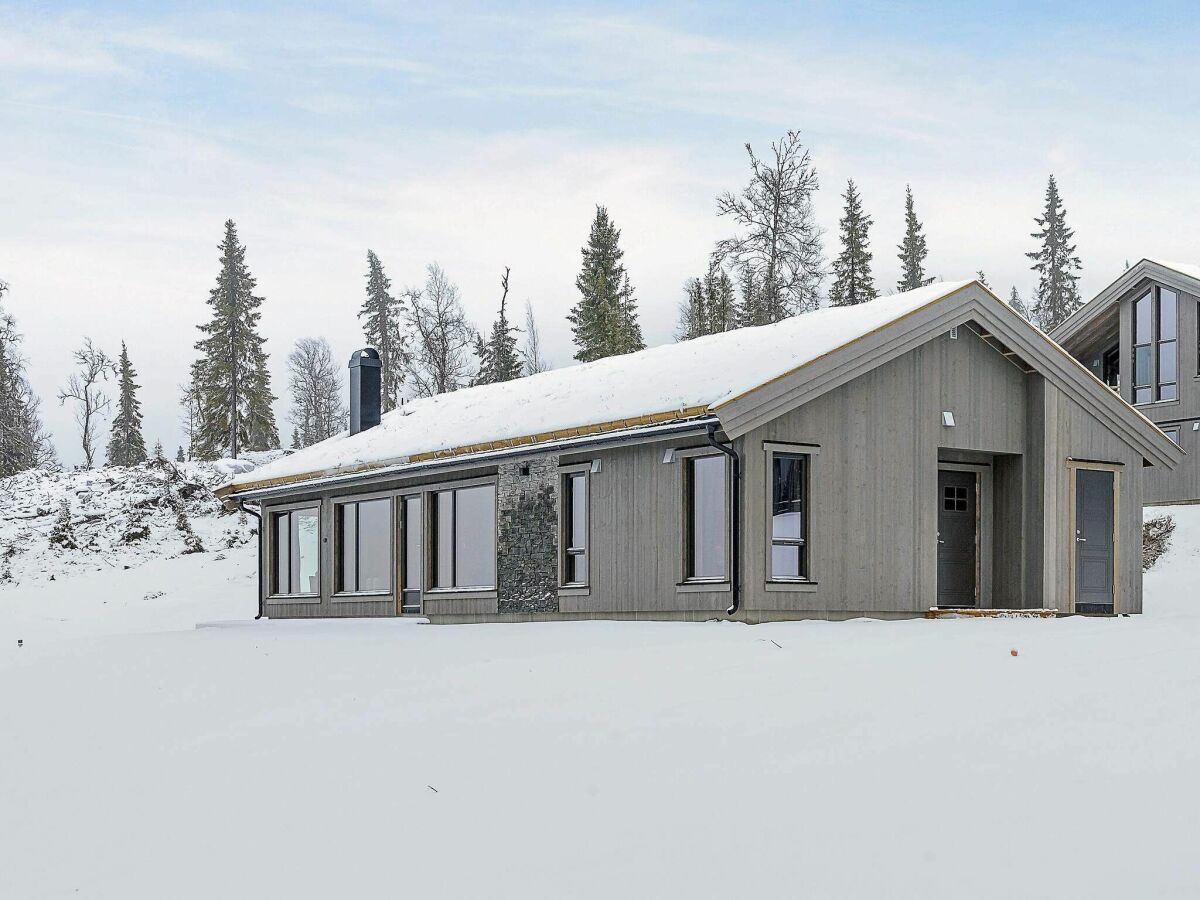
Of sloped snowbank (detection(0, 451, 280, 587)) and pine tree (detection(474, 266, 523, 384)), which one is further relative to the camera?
pine tree (detection(474, 266, 523, 384))

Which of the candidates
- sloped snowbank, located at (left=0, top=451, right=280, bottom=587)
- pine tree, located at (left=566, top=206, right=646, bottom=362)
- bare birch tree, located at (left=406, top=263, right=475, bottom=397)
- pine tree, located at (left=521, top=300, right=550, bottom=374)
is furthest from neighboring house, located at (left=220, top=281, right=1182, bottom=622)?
pine tree, located at (left=521, top=300, right=550, bottom=374)

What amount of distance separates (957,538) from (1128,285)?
1573 centimetres

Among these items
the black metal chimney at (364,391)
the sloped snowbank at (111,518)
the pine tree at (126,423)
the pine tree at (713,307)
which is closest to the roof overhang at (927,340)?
the black metal chimney at (364,391)

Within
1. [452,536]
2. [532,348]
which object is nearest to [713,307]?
[532,348]

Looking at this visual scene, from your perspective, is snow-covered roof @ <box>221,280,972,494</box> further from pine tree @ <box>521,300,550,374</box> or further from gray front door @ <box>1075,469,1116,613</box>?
pine tree @ <box>521,300,550,374</box>

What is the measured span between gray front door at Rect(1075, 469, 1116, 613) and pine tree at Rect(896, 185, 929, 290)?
38212 mm

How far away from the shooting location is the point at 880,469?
16.6 metres

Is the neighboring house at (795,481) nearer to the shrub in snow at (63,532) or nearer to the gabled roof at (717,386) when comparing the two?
the gabled roof at (717,386)

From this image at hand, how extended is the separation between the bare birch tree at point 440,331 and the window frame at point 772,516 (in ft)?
116

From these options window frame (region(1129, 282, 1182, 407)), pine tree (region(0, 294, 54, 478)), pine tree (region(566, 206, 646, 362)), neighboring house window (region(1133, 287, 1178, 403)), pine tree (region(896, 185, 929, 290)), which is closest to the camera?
window frame (region(1129, 282, 1182, 407))

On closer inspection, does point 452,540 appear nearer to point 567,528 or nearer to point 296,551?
point 567,528

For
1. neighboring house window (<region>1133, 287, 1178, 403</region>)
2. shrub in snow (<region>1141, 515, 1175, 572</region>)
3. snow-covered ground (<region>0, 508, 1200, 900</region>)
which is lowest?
snow-covered ground (<region>0, 508, 1200, 900</region>)

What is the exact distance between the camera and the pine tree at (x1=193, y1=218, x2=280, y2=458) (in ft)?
174

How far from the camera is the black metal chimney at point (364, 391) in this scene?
27.6 meters
